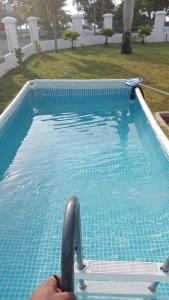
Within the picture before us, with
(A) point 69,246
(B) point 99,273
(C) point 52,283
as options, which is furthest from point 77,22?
(C) point 52,283

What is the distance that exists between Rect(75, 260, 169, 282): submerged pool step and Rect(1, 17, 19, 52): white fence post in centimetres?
1370

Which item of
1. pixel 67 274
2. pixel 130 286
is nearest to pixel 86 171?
pixel 130 286

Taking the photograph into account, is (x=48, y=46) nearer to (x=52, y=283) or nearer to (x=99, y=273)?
(x=99, y=273)

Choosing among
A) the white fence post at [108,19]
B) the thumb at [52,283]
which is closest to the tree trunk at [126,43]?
the white fence post at [108,19]

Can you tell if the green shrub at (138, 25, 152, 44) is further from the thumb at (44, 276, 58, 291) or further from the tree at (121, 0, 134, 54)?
the thumb at (44, 276, 58, 291)

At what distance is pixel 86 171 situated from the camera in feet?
18.2

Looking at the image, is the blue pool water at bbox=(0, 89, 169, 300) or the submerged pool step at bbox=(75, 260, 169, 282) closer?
the submerged pool step at bbox=(75, 260, 169, 282)

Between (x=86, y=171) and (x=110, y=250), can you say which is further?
(x=86, y=171)

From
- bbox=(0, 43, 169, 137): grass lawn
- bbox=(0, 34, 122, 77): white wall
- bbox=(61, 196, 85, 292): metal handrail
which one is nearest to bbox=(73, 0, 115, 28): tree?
bbox=(0, 34, 122, 77): white wall

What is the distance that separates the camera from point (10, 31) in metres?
13.7

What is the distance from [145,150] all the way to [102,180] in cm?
157

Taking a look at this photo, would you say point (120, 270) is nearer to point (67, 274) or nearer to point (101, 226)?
point (67, 274)

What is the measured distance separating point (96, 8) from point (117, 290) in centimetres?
4144

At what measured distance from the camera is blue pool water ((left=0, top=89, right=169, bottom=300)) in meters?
3.68
